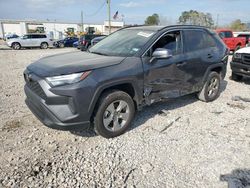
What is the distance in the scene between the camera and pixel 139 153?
345 centimetres

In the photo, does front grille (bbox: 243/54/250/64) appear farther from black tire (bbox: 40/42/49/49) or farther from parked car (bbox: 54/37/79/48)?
parked car (bbox: 54/37/79/48)

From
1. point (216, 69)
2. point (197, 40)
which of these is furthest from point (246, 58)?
point (197, 40)

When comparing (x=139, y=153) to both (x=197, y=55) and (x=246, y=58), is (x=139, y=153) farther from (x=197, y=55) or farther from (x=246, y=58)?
(x=246, y=58)

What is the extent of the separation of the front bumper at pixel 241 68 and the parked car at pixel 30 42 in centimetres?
2243

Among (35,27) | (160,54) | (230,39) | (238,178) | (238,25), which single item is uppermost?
(238,25)

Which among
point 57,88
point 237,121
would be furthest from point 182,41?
point 57,88

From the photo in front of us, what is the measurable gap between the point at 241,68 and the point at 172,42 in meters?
3.97

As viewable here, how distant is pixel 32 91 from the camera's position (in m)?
3.57

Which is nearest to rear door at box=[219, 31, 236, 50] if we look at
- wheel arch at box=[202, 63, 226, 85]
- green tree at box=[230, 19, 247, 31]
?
wheel arch at box=[202, 63, 226, 85]

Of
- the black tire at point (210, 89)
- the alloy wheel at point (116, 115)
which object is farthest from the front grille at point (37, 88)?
the black tire at point (210, 89)

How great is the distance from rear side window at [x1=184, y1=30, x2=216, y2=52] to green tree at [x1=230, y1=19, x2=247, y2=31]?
51.4 metres

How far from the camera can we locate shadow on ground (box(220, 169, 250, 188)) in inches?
111

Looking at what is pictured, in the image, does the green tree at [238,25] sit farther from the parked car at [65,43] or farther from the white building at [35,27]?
the parked car at [65,43]

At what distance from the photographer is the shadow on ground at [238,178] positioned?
2.81 meters
